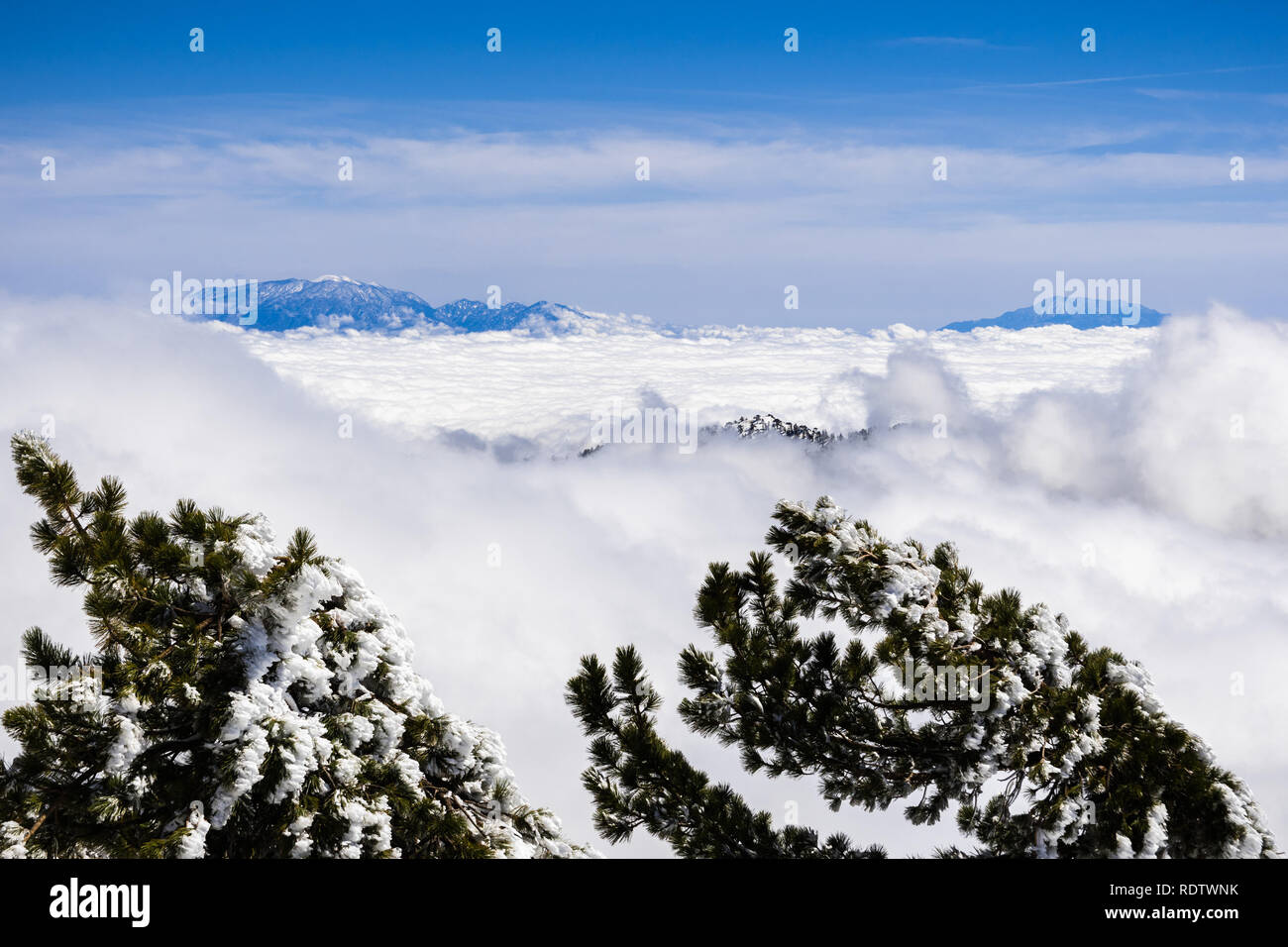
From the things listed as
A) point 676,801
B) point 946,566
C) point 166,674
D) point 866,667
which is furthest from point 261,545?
point 946,566

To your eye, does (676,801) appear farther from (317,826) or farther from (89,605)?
(89,605)

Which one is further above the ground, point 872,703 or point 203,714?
point 203,714

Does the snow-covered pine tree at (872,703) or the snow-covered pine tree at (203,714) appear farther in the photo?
the snow-covered pine tree at (872,703)

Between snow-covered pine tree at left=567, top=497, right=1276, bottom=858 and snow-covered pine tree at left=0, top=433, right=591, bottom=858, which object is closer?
snow-covered pine tree at left=0, top=433, right=591, bottom=858

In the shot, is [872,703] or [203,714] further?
[872,703]
